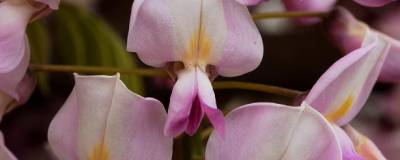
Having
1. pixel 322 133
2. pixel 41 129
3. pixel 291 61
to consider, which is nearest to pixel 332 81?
pixel 322 133

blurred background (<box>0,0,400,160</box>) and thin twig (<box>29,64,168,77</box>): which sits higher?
thin twig (<box>29,64,168,77</box>)

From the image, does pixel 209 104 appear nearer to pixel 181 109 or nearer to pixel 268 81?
pixel 181 109

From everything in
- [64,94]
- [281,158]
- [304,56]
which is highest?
[281,158]

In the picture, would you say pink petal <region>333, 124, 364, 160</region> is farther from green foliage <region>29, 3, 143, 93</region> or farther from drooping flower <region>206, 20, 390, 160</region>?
green foliage <region>29, 3, 143, 93</region>

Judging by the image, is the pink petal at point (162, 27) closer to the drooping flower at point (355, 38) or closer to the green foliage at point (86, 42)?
the drooping flower at point (355, 38)

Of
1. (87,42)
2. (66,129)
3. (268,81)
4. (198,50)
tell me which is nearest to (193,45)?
(198,50)

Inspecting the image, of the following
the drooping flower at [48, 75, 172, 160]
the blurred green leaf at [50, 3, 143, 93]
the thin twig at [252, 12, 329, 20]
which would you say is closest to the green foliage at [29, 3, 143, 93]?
the blurred green leaf at [50, 3, 143, 93]

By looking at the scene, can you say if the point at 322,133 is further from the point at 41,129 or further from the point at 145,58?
the point at 41,129

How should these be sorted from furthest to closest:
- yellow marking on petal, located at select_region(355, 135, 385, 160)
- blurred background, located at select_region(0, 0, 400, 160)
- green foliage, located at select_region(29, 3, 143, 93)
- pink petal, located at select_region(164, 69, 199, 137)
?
1. blurred background, located at select_region(0, 0, 400, 160)
2. green foliage, located at select_region(29, 3, 143, 93)
3. yellow marking on petal, located at select_region(355, 135, 385, 160)
4. pink petal, located at select_region(164, 69, 199, 137)
